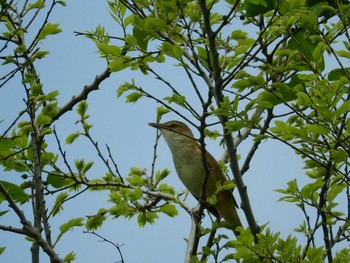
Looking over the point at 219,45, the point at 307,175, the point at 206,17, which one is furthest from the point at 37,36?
the point at 307,175

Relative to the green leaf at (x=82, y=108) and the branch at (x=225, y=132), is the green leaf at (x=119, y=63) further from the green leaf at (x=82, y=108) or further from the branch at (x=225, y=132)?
the green leaf at (x=82, y=108)

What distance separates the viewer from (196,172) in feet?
19.9

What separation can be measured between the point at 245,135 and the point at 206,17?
222cm

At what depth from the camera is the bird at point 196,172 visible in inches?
235

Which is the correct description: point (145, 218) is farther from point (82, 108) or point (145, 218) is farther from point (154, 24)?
point (154, 24)

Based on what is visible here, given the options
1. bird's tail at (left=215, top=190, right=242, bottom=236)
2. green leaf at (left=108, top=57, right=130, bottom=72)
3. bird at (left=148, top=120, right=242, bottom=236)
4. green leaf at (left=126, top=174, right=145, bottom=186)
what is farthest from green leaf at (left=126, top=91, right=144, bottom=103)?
bird's tail at (left=215, top=190, right=242, bottom=236)

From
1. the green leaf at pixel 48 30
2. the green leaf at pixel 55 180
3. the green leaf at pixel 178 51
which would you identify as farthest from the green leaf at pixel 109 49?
the green leaf at pixel 55 180

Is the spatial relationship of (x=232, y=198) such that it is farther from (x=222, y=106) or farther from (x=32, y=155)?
(x=222, y=106)

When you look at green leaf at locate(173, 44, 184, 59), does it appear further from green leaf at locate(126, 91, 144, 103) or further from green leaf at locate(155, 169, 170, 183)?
green leaf at locate(155, 169, 170, 183)

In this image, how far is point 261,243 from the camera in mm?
3365

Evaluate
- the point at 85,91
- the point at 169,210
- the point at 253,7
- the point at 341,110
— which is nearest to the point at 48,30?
the point at 85,91

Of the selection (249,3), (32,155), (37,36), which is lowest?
(249,3)

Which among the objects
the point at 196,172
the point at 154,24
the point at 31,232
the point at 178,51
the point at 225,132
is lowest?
the point at 31,232

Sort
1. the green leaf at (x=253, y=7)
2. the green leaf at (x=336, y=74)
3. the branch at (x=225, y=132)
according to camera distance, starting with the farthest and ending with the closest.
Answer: the green leaf at (x=336, y=74) < the branch at (x=225, y=132) < the green leaf at (x=253, y=7)
